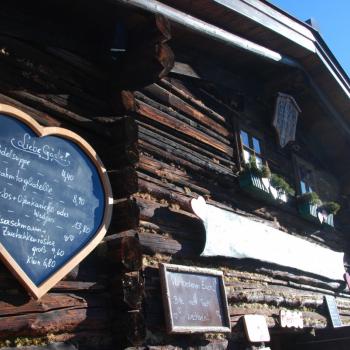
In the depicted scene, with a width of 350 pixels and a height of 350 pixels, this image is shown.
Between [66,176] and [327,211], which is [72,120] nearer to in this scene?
[66,176]

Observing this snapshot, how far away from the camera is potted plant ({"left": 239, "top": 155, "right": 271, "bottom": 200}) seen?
5758 mm

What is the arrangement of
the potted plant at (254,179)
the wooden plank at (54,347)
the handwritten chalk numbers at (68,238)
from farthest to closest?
the potted plant at (254,179), the handwritten chalk numbers at (68,238), the wooden plank at (54,347)

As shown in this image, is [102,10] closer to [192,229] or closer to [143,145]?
[143,145]

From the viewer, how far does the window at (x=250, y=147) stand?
649 cm

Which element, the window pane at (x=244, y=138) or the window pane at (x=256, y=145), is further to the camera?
the window pane at (x=256, y=145)

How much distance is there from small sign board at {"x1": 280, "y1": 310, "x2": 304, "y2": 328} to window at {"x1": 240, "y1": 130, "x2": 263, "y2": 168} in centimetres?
204

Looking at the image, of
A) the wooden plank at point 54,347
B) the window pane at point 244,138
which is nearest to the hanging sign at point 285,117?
the window pane at point 244,138

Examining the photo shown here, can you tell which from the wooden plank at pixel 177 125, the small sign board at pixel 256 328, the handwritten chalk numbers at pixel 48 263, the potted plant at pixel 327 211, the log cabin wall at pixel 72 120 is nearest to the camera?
the log cabin wall at pixel 72 120

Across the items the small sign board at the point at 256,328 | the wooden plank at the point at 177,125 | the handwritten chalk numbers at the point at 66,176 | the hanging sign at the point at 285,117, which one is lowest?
the small sign board at the point at 256,328

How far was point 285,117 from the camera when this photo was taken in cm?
720

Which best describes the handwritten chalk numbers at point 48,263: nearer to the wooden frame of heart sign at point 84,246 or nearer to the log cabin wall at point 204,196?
the wooden frame of heart sign at point 84,246

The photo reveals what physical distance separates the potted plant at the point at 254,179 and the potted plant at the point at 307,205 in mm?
1343

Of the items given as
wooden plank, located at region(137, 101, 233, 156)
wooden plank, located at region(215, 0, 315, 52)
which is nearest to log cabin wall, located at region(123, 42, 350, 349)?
wooden plank, located at region(137, 101, 233, 156)

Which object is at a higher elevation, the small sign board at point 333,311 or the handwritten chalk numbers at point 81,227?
the handwritten chalk numbers at point 81,227
